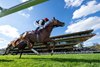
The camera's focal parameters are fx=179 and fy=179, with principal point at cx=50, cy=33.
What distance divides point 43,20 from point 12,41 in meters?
5.01

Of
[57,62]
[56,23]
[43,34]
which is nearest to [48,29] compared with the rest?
[43,34]

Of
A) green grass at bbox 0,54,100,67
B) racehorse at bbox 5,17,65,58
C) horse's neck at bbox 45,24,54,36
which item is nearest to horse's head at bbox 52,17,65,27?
racehorse at bbox 5,17,65,58

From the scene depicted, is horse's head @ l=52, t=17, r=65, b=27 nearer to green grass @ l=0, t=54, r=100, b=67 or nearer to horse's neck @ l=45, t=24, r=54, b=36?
horse's neck @ l=45, t=24, r=54, b=36

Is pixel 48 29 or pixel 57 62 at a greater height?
pixel 48 29

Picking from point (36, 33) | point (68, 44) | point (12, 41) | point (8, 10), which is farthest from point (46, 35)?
point (68, 44)

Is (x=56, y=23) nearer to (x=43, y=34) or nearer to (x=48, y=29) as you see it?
(x=48, y=29)

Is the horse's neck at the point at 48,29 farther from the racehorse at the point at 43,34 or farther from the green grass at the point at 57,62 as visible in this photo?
the green grass at the point at 57,62

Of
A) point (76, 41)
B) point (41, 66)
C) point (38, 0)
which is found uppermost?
point (76, 41)

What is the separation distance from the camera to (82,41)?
6919 cm

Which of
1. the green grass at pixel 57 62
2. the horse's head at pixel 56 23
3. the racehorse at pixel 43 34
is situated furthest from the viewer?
the horse's head at pixel 56 23

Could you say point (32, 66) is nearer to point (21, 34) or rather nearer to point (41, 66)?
point (41, 66)

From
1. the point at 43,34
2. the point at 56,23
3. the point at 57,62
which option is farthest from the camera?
the point at 56,23

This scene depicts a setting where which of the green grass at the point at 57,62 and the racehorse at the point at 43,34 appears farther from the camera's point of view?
the racehorse at the point at 43,34

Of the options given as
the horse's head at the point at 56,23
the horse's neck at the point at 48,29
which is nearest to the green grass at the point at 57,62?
the horse's neck at the point at 48,29
